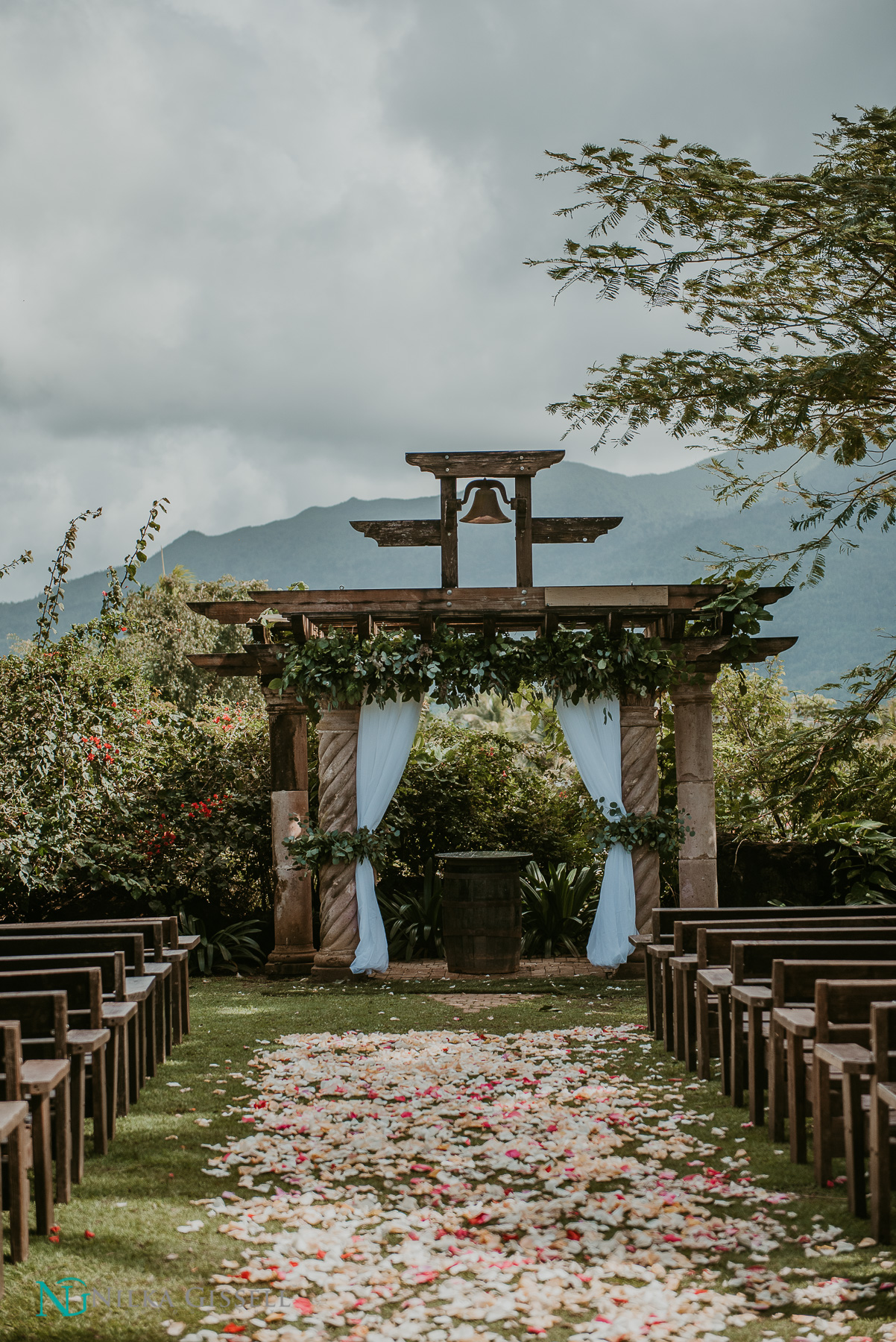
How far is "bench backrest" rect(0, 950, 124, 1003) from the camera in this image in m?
4.86

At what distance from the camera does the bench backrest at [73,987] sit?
4.46 metres

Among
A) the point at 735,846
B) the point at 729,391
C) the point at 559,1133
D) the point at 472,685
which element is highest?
the point at 729,391

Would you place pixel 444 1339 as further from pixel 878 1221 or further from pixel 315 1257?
pixel 878 1221

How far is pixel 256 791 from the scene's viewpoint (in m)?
11.5

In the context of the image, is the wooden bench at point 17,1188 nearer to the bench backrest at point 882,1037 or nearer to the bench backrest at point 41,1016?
the bench backrest at point 41,1016

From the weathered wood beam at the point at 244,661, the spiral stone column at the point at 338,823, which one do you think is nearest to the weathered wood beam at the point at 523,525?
the spiral stone column at the point at 338,823

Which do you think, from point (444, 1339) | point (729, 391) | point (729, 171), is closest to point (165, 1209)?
point (444, 1339)

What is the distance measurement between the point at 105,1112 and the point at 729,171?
5.67 m

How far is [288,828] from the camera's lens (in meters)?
9.95

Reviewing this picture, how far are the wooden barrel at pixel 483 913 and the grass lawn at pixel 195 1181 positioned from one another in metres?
1.35

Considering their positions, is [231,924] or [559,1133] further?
[231,924]

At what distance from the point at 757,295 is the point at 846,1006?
461 centimetres
